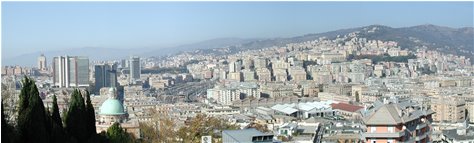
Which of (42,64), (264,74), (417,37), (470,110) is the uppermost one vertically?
(417,37)

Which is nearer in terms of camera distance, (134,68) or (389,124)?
(389,124)

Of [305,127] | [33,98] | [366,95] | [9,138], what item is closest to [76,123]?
[33,98]

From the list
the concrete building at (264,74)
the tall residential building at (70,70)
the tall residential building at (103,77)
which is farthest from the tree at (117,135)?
the concrete building at (264,74)

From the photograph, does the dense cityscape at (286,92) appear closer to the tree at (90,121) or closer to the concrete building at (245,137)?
the concrete building at (245,137)

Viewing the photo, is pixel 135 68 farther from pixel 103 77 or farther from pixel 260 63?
pixel 103 77

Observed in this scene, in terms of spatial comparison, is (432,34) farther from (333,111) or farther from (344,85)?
(333,111)

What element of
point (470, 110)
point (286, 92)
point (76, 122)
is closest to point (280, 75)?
point (286, 92)
